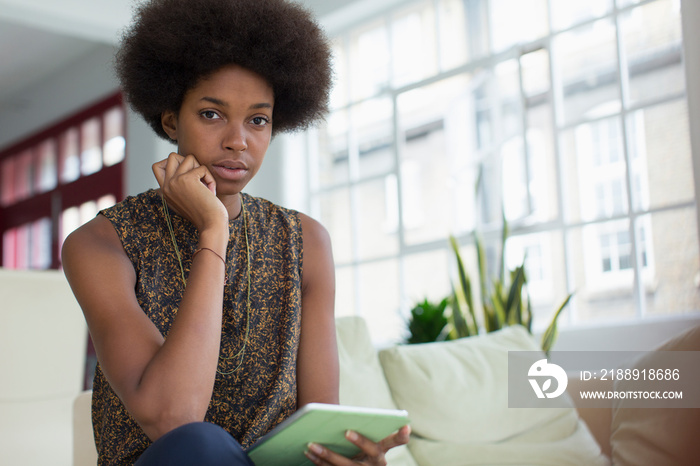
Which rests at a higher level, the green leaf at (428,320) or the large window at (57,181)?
the large window at (57,181)

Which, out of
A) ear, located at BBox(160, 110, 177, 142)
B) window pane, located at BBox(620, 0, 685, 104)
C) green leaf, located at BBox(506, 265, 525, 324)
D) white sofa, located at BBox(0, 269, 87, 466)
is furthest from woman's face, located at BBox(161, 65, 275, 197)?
window pane, located at BBox(620, 0, 685, 104)

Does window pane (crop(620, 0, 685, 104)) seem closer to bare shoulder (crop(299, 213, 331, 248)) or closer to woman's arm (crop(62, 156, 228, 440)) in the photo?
bare shoulder (crop(299, 213, 331, 248))

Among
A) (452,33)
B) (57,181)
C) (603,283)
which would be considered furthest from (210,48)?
(603,283)

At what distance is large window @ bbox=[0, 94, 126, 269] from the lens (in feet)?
21.4

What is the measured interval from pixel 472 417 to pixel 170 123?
136cm

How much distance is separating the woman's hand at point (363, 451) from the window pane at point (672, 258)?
2635mm

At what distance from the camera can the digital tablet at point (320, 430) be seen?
1.04 metres

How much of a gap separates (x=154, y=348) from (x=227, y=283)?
0.36 metres

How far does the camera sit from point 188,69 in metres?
1.60

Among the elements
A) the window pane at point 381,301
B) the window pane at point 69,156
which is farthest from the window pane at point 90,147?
the window pane at point 381,301

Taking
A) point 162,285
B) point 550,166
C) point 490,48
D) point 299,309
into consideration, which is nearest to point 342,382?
point 299,309

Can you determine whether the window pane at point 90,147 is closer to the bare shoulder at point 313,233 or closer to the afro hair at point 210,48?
the afro hair at point 210,48

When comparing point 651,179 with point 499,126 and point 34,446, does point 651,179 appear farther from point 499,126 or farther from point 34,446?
point 34,446

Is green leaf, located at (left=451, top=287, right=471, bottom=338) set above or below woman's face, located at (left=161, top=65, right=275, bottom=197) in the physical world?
below
